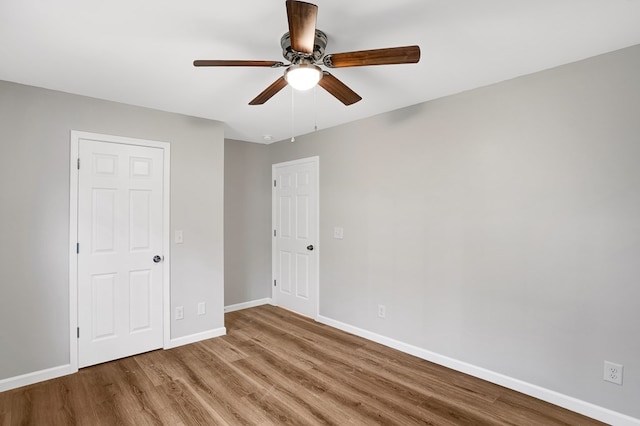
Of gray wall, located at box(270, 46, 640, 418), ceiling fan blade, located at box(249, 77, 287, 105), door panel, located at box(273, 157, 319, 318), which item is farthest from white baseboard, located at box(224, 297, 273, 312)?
ceiling fan blade, located at box(249, 77, 287, 105)

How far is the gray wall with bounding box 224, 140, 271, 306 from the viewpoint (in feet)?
15.0

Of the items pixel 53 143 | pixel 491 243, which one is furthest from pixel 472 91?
pixel 53 143

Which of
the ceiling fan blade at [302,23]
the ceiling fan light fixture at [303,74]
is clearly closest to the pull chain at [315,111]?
the ceiling fan light fixture at [303,74]

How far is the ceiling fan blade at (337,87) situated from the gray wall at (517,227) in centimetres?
120

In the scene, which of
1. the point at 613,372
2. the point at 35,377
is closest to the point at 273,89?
the point at 613,372

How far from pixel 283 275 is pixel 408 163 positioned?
8.21ft

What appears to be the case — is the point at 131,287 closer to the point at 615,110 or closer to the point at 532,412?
the point at 532,412

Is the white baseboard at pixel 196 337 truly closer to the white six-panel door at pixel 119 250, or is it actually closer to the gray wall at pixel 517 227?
the white six-panel door at pixel 119 250

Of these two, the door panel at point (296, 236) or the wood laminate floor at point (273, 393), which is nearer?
the wood laminate floor at point (273, 393)

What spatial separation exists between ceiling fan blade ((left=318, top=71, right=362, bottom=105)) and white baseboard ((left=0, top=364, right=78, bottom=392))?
3.19 metres

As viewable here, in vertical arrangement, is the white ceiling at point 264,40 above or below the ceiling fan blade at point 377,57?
above

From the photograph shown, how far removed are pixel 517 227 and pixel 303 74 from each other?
6.64 feet

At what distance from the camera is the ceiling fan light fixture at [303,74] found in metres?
1.73

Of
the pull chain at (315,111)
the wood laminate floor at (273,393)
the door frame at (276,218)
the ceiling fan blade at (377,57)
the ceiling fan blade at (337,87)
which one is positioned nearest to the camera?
the ceiling fan blade at (377,57)
